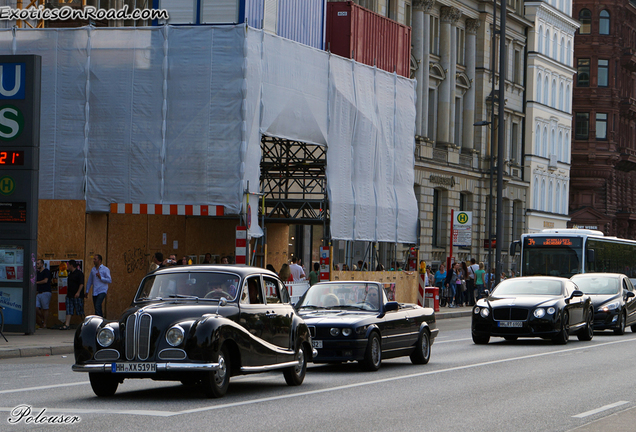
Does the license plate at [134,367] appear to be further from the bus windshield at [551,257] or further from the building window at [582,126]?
the building window at [582,126]

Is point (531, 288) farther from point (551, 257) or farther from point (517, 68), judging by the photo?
point (517, 68)

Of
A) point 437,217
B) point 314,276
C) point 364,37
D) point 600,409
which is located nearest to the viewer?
point 600,409

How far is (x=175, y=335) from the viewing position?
12.2 meters

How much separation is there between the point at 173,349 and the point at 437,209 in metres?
47.8

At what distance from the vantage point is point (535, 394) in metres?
14.0

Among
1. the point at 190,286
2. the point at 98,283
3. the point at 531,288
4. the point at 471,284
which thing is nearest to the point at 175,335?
the point at 190,286

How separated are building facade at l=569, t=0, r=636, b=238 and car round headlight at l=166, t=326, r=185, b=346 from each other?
7224 centimetres

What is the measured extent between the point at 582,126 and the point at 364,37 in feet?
169

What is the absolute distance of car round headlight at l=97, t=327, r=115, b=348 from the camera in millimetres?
12336

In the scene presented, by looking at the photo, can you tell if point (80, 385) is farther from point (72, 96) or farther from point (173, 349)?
point (72, 96)

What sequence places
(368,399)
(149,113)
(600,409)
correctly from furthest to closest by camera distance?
1. (149,113)
2. (368,399)
3. (600,409)

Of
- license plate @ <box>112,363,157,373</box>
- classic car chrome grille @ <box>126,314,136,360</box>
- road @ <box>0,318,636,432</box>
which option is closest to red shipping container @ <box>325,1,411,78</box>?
road @ <box>0,318,636,432</box>

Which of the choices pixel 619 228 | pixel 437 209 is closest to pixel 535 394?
pixel 437 209

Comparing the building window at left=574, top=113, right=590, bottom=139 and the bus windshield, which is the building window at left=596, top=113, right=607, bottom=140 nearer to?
the building window at left=574, top=113, right=590, bottom=139
